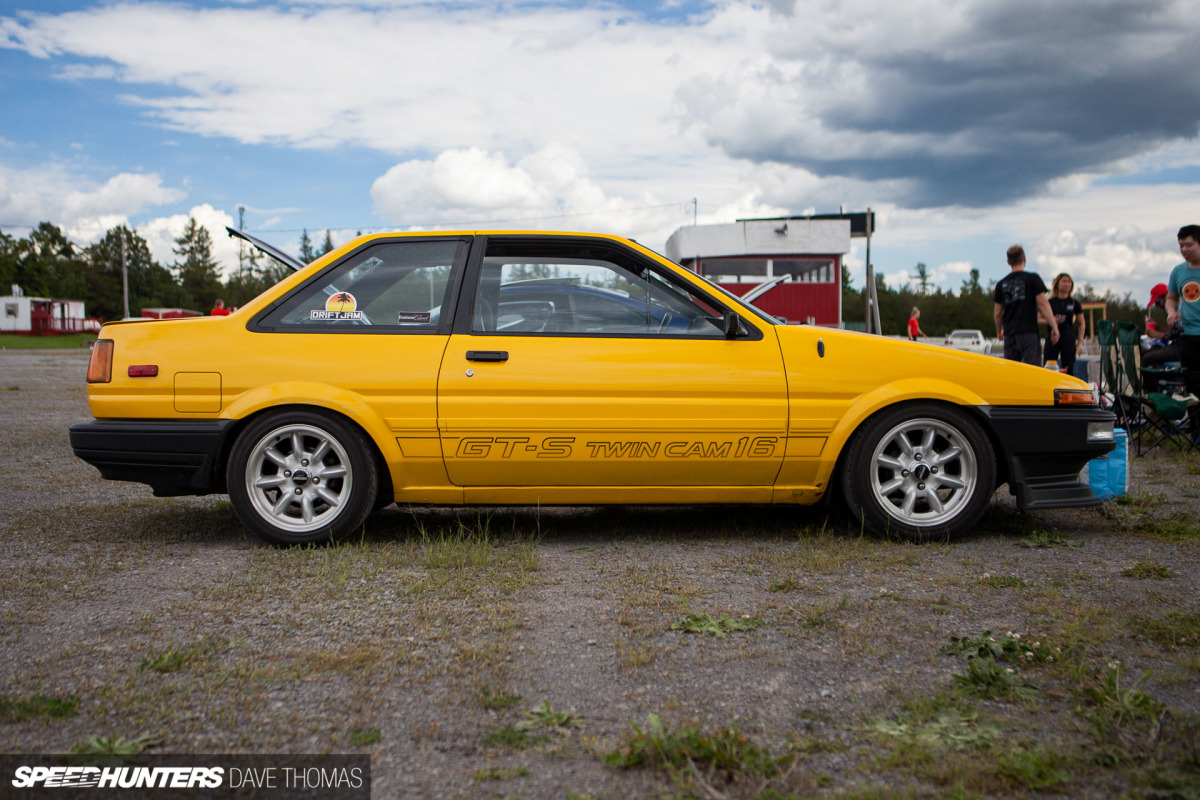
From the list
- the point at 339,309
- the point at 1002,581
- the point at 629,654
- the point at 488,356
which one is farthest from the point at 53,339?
the point at 1002,581

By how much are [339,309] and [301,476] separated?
0.82 meters

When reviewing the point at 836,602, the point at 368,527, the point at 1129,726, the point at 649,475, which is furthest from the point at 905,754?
the point at 368,527

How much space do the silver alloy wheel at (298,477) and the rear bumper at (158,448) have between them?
0.20 meters

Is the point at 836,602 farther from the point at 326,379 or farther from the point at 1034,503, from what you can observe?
the point at 326,379

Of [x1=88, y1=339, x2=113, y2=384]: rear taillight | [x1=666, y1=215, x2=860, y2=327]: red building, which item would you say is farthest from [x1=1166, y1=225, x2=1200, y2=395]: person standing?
[x1=666, y1=215, x2=860, y2=327]: red building

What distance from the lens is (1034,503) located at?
4.48 metres

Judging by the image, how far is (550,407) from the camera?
432 centimetres

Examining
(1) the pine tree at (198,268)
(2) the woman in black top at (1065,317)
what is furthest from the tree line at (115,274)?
(2) the woman in black top at (1065,317)

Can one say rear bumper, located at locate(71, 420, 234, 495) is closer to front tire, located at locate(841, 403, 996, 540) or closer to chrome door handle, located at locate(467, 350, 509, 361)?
chrome door handle, located at locate(467, 350, 509, 361)

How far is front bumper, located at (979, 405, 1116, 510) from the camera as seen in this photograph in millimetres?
4477

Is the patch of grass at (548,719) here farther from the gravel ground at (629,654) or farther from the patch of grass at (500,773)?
the patch of grass at (500,773)

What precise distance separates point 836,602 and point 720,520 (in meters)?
1.70

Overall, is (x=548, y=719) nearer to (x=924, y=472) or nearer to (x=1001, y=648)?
(x=1001, y=648)

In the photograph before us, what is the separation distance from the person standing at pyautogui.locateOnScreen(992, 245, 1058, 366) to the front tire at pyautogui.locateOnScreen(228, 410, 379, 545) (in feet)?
21.8
